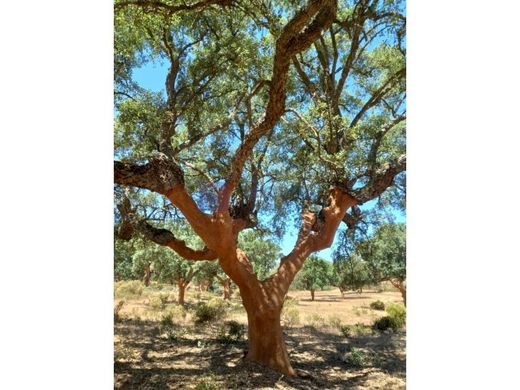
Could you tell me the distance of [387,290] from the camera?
565 centimetres

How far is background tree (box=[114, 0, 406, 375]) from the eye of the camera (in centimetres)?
333

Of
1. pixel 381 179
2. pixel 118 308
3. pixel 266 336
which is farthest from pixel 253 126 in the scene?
pixel 118 308

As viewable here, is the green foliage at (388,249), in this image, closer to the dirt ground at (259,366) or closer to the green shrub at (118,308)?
the dirt ground at (259,366)

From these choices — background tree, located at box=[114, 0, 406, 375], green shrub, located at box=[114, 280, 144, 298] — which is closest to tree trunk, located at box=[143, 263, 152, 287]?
green shrub, located at box=[114, 280, 144, 298]

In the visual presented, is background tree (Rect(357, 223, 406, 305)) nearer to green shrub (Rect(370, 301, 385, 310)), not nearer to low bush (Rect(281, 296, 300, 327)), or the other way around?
green shrub (Rect(370, 301, 385, 310))

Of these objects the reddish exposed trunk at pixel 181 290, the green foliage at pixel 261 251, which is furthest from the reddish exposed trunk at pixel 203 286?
the green foliage at pixel 261 251

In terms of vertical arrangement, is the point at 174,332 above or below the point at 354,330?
above

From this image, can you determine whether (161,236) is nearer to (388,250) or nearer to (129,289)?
Answer: (129,289)

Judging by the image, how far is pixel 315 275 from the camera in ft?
18.4

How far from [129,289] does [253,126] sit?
398 centimetres

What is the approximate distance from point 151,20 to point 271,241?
310cm

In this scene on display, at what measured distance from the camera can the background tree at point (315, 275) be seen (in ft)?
17.8
